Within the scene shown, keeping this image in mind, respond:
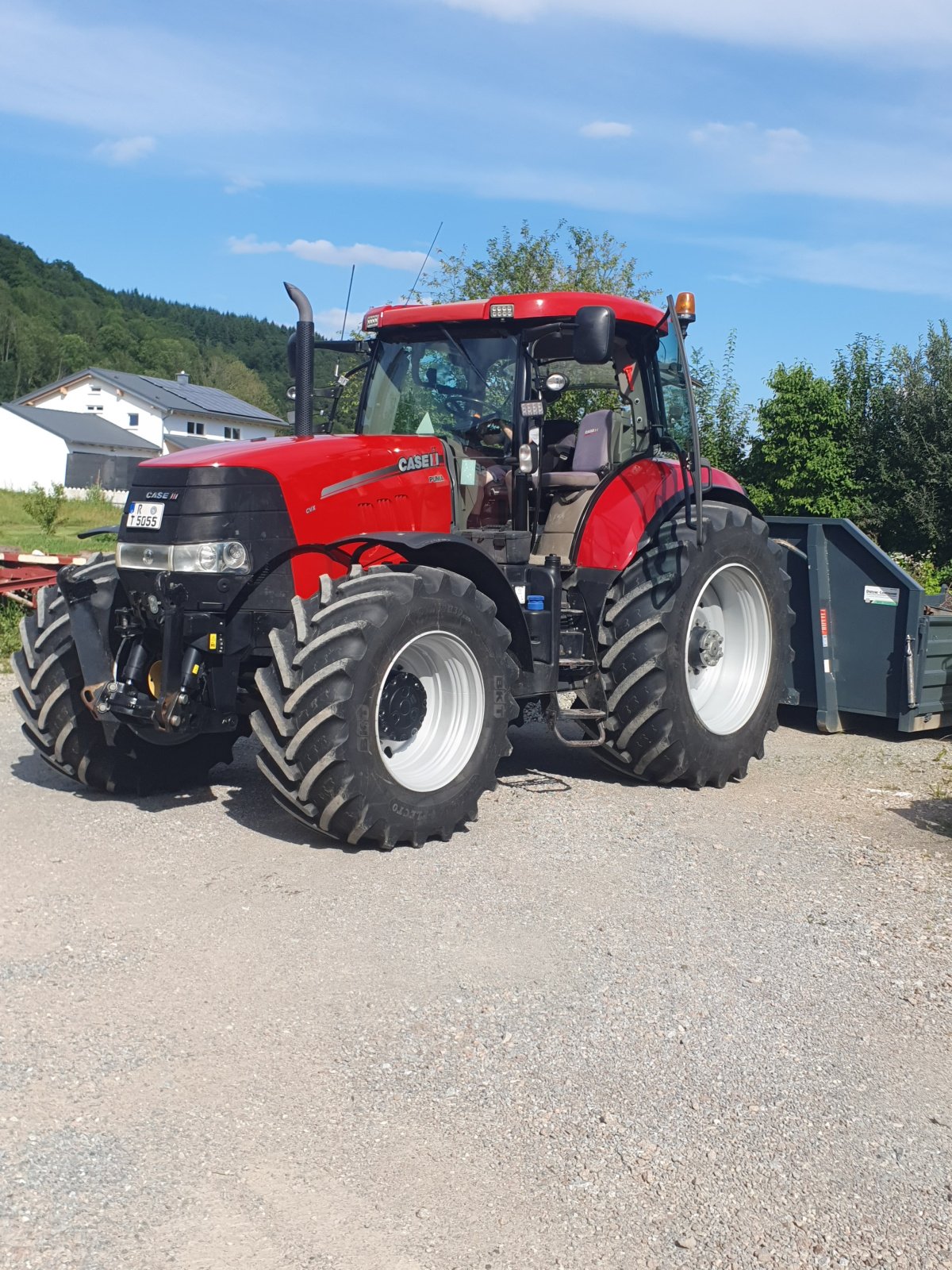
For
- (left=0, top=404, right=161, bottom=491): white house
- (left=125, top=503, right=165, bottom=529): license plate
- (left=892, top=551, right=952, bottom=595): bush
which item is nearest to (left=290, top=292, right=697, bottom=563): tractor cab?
(left=125, top=503, right=165, bottom=529): license plate

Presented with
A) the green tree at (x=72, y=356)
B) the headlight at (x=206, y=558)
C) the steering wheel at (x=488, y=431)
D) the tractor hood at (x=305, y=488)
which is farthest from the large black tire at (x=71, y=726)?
the green tree at (x=72, y=356)

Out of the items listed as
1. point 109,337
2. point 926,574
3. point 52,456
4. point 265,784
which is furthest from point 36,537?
point 109,337

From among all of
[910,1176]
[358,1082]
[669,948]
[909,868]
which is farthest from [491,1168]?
[909,868]

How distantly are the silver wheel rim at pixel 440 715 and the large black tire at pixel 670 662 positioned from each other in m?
1.03

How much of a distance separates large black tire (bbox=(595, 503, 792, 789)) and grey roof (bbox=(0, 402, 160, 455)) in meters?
62.5

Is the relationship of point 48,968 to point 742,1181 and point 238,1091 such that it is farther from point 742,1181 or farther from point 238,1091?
point 742,1181

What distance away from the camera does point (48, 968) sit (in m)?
4.41

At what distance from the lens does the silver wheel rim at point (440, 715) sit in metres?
6.11

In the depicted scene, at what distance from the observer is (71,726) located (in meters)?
6.40

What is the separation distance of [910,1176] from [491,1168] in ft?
3.50

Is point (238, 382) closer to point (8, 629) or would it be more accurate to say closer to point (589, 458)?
point (8, 629)

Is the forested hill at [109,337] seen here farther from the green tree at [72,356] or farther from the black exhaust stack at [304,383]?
the black exhaust stack at [304,383]

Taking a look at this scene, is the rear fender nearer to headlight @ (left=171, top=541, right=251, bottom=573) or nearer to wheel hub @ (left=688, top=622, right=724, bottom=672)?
wheel hub @ (left=688, top=622, right=724, bottom=672)

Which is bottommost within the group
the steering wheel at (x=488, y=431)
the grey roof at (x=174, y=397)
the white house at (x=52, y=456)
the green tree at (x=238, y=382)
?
the steering wheel at (x=488, y=431)
